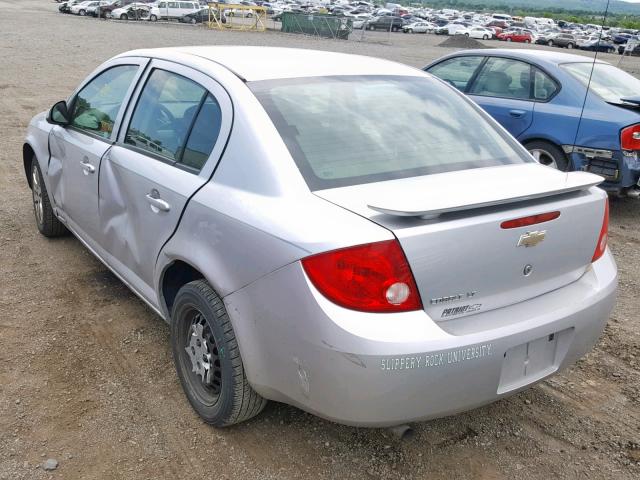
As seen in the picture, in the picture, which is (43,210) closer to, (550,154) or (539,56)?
(550,154)

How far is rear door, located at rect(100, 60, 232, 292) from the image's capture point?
284cm

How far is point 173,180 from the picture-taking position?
115 inches

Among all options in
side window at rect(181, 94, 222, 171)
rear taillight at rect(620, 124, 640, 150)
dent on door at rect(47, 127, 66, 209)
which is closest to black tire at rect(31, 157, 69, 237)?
dent on door at rect(47, 127, 66, 209)

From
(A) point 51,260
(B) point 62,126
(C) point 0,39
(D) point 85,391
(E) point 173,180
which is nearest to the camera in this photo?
(E) point 173,180

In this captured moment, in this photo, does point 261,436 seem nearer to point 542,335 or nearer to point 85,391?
point 85,391

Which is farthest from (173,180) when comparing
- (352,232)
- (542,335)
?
(542,335)

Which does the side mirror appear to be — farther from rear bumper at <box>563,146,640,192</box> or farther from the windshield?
the windshield

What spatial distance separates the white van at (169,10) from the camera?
4684 cm

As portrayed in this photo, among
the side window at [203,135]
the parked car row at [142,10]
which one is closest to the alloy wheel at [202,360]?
the side window at [203,135]

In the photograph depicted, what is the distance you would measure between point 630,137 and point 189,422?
511cm

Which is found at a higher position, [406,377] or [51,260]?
[406,377]

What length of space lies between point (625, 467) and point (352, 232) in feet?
5.52

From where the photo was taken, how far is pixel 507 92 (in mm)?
7160

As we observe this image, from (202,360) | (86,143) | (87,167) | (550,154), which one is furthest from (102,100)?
(550,154)
